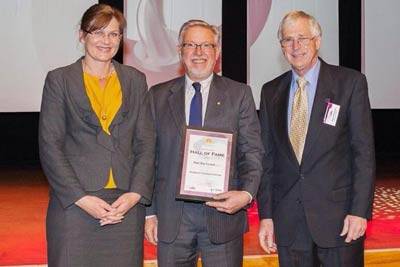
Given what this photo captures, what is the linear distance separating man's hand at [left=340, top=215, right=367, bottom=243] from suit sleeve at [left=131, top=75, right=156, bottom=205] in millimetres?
735

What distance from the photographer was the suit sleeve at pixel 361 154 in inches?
88.7

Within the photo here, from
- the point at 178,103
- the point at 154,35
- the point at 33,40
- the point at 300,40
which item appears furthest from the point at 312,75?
the point at 33,40

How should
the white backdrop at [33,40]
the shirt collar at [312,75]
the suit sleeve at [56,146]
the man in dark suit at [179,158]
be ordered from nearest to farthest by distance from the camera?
the suit sleeve at [56,146] < the man in dark suit at [179,158] < the shirt collar at [312,75] < the white backdrop at [33,40]

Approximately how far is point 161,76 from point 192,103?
4538 millimetres

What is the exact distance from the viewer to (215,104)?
7.47 feet

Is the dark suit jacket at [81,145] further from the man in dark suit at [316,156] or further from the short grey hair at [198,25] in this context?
the man in dark suit at [316,156]

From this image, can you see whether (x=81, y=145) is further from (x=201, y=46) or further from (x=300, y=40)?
(x=300, y=40)

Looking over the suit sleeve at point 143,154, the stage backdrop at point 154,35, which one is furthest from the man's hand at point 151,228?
the stage backdrop at point 154,35

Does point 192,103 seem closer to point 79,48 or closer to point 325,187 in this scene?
point 325,187

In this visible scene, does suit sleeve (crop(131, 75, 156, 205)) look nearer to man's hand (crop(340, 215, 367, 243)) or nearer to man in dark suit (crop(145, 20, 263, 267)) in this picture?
man in dark suit (crop(145, 20, 263, 267))

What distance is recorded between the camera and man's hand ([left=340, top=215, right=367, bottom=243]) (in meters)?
2.25

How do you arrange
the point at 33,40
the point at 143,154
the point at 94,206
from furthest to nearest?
the point at 33,40 < the point at 143,154 < the point at 94,206

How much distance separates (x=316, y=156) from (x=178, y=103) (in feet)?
1.82

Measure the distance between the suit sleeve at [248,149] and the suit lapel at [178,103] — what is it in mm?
217
